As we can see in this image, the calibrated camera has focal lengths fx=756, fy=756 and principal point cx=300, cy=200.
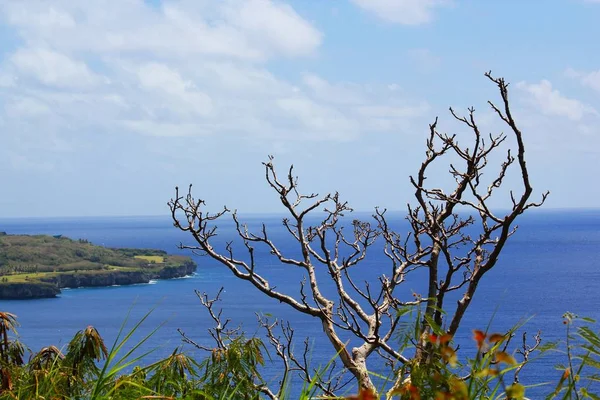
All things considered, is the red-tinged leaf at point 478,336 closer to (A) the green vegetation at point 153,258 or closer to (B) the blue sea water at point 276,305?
(B) the blue sea water at point 276,305

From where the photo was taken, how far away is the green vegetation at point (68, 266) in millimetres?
88500

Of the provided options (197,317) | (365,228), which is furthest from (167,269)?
(365,228)

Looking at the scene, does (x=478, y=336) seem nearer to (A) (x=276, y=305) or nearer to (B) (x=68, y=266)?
(A) (x=276, y=305)

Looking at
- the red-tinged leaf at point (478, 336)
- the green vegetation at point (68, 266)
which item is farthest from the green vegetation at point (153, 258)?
the red-tinged leaf at point (478, 336)

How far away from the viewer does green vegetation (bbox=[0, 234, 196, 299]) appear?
290ft

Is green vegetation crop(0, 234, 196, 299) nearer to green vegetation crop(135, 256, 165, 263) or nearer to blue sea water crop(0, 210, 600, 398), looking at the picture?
green vegetation crop(135, 256, 165, 263)

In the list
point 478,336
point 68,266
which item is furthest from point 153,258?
point 478,336

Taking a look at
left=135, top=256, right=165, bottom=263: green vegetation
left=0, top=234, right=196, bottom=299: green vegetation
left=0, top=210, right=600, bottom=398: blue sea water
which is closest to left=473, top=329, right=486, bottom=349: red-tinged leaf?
left=0, top=210, right=600, bottom=398: blue sea water

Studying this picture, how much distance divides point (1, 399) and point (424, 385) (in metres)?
1.85

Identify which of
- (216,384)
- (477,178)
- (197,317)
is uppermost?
(477,178)

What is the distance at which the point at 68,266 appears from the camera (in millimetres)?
108312

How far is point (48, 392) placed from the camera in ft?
10.00

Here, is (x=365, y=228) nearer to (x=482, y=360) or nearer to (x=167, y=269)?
(x=482, y=360)

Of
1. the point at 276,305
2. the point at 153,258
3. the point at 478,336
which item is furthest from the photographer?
the point at 153,258
